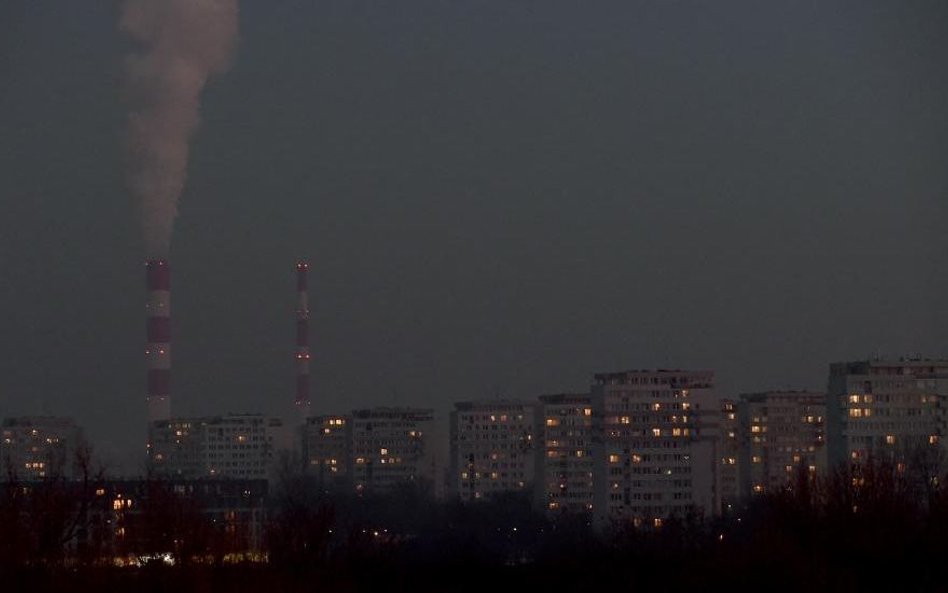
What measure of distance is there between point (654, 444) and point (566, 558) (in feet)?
99.1

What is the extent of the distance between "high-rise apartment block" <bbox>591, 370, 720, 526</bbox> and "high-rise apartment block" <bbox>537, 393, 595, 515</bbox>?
155 inches

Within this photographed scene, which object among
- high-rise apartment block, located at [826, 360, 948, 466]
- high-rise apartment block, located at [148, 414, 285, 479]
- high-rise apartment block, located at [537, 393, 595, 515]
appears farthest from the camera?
high-rise apartment block, located at [148, 414, 285, 479]

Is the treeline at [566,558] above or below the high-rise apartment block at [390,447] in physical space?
below

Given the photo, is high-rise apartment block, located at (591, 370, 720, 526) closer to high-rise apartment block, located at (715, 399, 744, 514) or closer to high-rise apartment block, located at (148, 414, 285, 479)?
high-rise apartment block, located at (715, 399, 744, 514)

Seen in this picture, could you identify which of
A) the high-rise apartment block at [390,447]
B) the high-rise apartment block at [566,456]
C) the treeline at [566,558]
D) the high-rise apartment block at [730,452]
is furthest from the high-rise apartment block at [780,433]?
the treeline at [566,558]

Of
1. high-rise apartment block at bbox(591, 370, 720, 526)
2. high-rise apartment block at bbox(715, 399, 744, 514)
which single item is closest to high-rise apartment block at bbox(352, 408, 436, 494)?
high-rise apartment block at bbox(715, 399, 744, 514)

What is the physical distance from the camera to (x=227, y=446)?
319 ft

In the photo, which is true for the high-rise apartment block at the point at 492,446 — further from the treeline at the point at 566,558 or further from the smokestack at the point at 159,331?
the treeline at the point at 566,558

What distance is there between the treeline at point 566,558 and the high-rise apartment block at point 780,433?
42071 mm

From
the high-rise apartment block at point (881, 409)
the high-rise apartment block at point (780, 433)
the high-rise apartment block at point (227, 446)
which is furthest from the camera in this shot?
the high-rise apartment block at point (227, 446)

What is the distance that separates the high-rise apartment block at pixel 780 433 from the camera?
251 feet

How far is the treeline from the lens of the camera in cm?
2508

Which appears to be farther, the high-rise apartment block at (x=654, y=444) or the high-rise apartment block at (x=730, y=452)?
the high-rise apartment block at (x=730, y=452)

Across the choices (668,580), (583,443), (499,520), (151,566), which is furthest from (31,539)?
(583,443)
